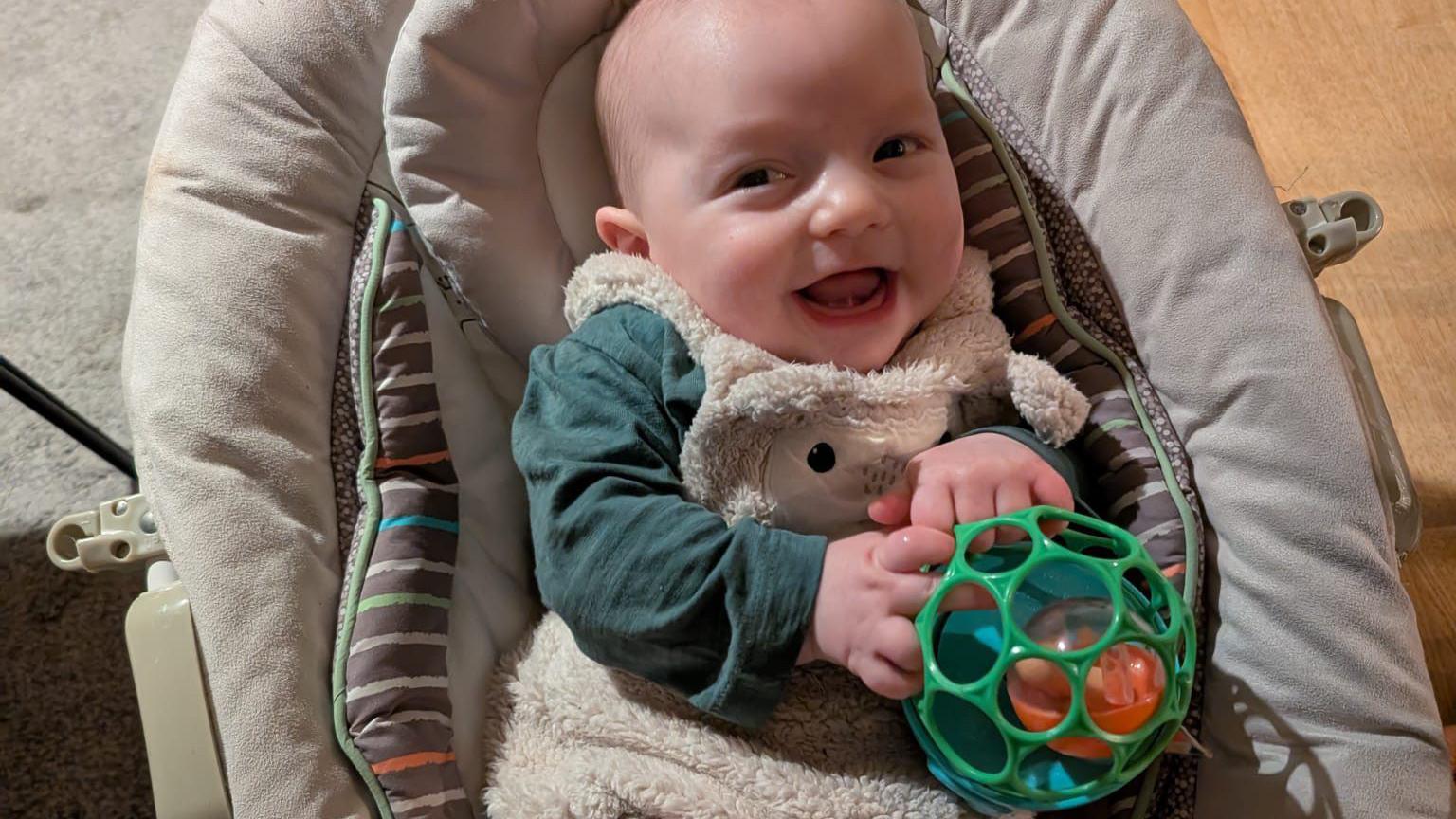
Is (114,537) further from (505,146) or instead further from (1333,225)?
(1333,225)

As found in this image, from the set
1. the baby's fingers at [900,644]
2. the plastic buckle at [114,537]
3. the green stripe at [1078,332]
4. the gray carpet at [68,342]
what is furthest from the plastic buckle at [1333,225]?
the gray carpet at [68,342]

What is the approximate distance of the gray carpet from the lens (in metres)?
1.12

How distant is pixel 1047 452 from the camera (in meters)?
0.80

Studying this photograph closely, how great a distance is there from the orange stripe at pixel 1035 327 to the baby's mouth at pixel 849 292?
0.18 m

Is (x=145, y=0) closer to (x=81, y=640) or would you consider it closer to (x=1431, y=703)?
(x=81, y=640)

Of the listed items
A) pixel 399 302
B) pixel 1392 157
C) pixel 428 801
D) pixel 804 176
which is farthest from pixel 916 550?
pixel 1392 157

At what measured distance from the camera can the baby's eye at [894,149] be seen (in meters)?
0.78

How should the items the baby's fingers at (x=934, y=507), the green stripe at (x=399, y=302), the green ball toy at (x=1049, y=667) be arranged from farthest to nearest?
the green stripe at (x=399, y=302), the baby's fingers at (x=934, y=507), the green ball toy at (x=1049, y=667)

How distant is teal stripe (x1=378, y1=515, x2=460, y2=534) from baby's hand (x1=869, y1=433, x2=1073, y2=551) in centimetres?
35

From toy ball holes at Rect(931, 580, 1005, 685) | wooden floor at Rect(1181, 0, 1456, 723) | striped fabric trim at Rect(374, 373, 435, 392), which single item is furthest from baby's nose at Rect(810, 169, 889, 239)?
wooden floor at Rect(1181, 0, 1456, 723)

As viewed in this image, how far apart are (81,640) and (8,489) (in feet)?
0.79

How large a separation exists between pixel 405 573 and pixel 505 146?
1.20 feet

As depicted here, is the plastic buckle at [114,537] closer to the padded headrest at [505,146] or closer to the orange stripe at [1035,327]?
the padded headrest at [505,146]

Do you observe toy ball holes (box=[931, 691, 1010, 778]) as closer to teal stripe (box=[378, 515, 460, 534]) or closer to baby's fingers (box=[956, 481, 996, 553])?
baby's fingers (box=[956, 481, 996, 553])
